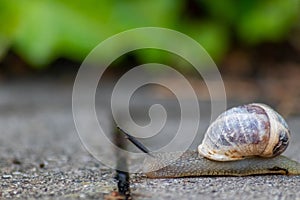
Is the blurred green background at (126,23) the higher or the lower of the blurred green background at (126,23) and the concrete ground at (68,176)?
the higher

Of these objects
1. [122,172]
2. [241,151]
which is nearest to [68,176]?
[122,172]

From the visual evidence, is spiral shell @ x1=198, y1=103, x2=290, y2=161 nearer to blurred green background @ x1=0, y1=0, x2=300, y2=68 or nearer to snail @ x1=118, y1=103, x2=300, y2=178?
snail @ x1=118, y1=103, x2=300, y2=178

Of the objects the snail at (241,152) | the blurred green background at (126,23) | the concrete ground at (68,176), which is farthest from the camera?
the blurred green background at (126,23)

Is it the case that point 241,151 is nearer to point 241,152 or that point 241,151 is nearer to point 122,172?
point 241,152

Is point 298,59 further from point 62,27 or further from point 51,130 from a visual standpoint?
point 51,130

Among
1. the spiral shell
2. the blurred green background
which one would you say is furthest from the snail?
the blurred green background

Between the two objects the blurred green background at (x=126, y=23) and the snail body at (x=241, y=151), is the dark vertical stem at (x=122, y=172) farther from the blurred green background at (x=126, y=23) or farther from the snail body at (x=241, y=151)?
the blurred green background at (x=126, y=23)

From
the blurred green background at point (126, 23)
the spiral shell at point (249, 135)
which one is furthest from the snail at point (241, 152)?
the blurred green background at point (126, 23)

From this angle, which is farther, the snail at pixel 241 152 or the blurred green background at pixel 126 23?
the blurred green background at pixel 126 23

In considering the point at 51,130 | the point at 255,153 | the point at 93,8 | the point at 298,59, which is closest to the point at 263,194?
the point at 255,153
